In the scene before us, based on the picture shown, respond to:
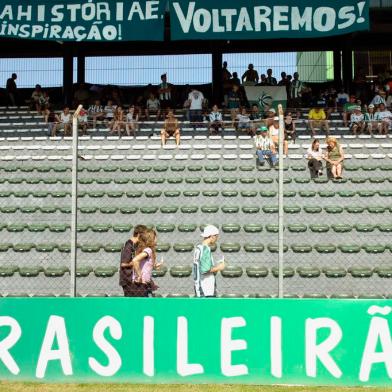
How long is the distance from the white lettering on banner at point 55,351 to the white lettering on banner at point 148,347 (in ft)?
2.21

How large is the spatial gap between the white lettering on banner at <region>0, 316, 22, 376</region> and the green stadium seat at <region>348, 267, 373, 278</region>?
532 centimetres

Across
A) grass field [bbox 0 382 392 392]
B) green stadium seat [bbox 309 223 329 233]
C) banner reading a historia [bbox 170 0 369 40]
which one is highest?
banner reading a historia [bbox 170 0 369 40]

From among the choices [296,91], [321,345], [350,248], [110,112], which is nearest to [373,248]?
[350,248]

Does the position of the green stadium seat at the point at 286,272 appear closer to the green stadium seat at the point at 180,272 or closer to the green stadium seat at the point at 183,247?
A: the green stadium seat at the point at 180,272

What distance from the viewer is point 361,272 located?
421 inches

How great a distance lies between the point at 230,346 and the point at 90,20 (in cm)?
1286

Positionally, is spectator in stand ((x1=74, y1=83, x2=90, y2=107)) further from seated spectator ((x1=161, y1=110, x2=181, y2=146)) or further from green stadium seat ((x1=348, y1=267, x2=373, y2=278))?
green stadium seat ((x1=348, y1=267, x2=373, y2=278))

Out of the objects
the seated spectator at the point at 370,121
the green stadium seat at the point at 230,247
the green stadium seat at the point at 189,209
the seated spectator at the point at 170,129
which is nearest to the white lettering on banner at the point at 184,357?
the green stadium seat at the point at 230,247

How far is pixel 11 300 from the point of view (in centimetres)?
698

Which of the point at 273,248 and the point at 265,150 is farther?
the point at 265,150

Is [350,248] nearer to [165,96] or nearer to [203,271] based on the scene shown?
[203,271]

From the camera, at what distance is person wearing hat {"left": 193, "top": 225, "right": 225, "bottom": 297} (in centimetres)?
824

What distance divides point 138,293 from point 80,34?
10.9 m

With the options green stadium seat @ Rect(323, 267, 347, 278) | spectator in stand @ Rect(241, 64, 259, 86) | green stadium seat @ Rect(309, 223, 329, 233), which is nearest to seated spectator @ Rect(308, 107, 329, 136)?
green stadium seat @ Rect(309, 223, 329, 233)
